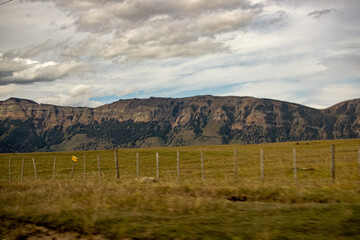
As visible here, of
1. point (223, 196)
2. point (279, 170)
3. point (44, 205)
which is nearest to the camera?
point (44, 205)

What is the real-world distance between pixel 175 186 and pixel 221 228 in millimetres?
9626

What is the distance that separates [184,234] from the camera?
8484 mm

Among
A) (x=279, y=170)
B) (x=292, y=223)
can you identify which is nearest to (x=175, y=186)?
(x=292, y=223)

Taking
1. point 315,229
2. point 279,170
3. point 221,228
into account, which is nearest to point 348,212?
point 315,229

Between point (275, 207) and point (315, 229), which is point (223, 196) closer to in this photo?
point (275, 207)

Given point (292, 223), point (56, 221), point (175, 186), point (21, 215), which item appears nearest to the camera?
point (292, 223)

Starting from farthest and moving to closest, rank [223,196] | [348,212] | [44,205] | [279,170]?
1. [279,170]
2. [223,196]
3. [44,205]
4. [348,212]

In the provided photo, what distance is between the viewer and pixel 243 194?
1588 centimetres

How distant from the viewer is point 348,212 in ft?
31.8

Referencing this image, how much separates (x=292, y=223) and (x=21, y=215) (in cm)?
864

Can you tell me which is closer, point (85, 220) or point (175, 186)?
point (85, 220)

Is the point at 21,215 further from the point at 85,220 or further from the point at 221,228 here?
the point at 221,228

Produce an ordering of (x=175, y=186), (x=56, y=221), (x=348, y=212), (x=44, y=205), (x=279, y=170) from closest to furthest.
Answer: (x=348, y=212)
(x=56, y=221)
(x=44, y=205)
(x=175, y=186)
(x=279, y=170)

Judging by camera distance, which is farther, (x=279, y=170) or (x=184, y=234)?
(x=279, y=170)
